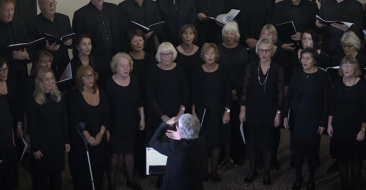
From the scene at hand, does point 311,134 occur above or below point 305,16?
below

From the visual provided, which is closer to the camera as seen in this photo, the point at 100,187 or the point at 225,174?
the point at 100,187

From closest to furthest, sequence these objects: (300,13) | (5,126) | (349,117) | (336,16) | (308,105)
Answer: (5,126) → (349,117) → (308,105) → (336,16) → (300,13)

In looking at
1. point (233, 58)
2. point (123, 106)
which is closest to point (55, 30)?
point (123, 106)

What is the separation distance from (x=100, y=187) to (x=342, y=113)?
2279mm

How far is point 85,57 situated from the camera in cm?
491

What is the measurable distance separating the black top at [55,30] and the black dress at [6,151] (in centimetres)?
88

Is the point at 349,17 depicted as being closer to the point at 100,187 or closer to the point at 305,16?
the point at 305,16

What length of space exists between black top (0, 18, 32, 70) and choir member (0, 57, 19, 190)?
48 centimetres

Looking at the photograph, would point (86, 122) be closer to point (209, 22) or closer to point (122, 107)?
point (122, 107)

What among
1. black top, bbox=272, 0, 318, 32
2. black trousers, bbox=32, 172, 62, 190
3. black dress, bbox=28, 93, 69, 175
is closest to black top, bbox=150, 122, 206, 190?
black dress, bbox=28, 93, 69, 175

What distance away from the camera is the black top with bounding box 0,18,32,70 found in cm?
484

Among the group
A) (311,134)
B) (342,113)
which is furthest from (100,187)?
(342,113)

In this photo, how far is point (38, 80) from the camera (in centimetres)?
425

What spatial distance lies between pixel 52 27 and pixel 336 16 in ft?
9.94
